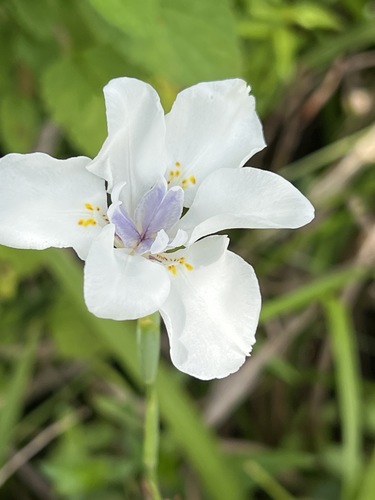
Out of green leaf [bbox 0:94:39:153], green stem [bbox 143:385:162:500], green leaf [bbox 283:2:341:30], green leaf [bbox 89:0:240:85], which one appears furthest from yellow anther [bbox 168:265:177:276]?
green leaf [bbox 283:2:341:30]

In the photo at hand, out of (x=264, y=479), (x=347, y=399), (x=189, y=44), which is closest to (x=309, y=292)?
(x=347, y=399)

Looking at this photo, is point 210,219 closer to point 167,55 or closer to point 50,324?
point 167,55

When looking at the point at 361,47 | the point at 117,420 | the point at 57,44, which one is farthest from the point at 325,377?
→ the point at 57,44

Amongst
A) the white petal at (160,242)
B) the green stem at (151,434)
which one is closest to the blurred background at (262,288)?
the green stem at (151,434)

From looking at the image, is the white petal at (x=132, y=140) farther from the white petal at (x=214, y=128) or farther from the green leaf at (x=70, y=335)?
the green leaf at (x=70, y=335)

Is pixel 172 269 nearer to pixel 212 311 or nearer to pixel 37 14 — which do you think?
pixel 212 311

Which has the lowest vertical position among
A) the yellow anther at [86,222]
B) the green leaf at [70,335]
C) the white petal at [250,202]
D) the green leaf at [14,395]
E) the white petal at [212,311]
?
the green leaf at [14,395]

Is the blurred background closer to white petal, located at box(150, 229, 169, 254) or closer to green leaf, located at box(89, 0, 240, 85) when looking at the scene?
green leaf, located at box(89, 0, 240, 85)
